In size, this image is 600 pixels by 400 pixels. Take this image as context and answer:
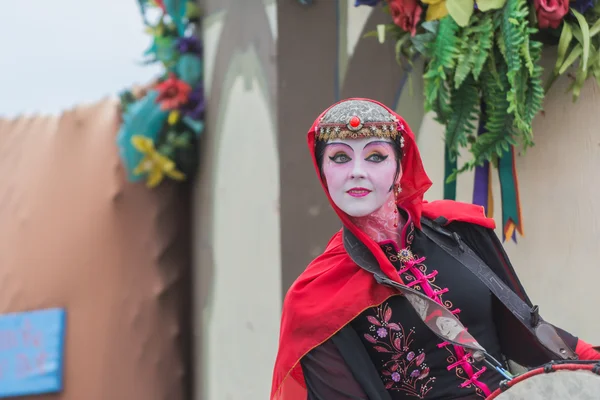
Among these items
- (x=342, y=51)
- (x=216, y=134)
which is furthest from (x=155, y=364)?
(x=342, y=51)

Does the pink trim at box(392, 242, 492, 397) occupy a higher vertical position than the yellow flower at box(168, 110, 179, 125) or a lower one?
lower

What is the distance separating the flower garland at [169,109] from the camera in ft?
13.5

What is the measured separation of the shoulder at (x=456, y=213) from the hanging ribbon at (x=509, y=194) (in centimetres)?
46

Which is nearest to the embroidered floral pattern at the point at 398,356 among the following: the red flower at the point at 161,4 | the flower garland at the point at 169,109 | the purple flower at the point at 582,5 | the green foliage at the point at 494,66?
the green foliage at the point at 494,66

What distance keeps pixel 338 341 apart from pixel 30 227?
3132mm

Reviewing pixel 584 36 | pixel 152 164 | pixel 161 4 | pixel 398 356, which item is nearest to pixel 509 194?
pixel 584 36

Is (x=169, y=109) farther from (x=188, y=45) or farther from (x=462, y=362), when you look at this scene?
(x=462, y=362)

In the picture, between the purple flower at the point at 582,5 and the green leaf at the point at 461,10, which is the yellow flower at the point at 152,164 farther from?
the purple flower at the point at 582,5

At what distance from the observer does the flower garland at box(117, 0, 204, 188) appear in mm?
4129

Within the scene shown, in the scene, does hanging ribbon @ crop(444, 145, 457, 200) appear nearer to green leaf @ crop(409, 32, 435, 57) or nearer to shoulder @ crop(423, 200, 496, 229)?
green leaf @ crop(409, 32, 435, 57)

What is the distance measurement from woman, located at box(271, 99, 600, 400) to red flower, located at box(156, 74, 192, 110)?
2.40 meters

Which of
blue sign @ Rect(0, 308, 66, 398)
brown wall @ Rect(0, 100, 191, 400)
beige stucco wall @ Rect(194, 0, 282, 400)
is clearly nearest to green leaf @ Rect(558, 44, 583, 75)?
beige stucco wall @ Rect(194, 0, 282, 400)

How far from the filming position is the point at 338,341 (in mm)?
1731

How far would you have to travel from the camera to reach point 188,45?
4.18 meters
